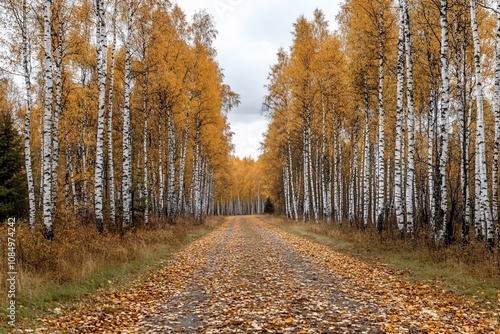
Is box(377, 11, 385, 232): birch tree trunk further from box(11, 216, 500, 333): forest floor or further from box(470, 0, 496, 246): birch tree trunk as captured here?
box(11, 216, 500, 333): forest floor

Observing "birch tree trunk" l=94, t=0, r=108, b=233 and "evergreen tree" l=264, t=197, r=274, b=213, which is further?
"evergreen tree" l=264, t=197, r=274, b=213

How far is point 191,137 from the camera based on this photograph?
31.4m

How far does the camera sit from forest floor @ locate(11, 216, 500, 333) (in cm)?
567

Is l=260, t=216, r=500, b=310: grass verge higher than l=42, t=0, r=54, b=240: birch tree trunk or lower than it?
lower

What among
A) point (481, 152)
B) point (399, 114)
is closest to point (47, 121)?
point (399, 114)

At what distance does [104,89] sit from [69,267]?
7.48 meters

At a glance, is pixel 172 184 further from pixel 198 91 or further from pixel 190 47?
pixel 190 47

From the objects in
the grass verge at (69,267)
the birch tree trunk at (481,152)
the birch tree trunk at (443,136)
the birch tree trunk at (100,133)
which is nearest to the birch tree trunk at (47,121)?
the grass verge at (69,267)

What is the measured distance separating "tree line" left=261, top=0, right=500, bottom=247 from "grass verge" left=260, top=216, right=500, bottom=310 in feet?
2.80

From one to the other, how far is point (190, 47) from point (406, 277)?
2224 centimetres

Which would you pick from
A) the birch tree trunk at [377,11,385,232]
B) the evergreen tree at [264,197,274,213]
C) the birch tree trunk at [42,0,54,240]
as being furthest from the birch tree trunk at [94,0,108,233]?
the evergreen tree at [264,197,274,213]

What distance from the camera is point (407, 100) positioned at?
1875cm

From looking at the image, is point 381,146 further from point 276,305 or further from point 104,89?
point 104,89

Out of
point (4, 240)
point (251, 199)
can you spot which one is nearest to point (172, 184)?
point (4, 240)
